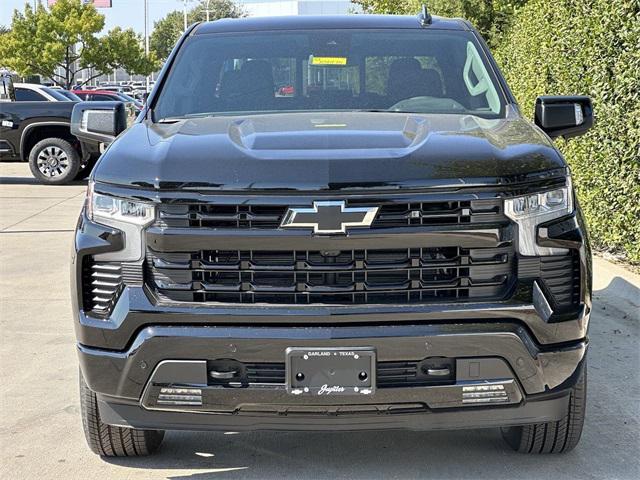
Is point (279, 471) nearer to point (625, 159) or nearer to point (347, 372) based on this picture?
point (347, 372)

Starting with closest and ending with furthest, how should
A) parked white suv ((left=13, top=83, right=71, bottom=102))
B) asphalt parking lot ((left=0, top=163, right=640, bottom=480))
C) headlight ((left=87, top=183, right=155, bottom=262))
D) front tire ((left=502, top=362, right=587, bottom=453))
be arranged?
headlight ((left=87, top=183, right=155, bottom=262)), front tire ((left=502, top=362, right=587, bottom=453)), asphalt parking lot ((left=0, top=163, right=640, bottom=480)), parked white suv ((left=13, top=83, right=71, bottom=102))

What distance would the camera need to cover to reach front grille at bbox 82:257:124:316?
3598 mm

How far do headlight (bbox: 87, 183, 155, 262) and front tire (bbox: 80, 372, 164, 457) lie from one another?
652 millimetres

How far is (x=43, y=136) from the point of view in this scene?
17.5m

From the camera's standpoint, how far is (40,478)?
13.5ft

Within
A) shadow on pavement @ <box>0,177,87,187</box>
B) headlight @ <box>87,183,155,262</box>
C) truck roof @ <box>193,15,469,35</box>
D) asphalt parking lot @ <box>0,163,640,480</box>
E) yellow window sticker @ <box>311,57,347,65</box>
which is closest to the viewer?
headlight @ <box>87,183,155,262</box>

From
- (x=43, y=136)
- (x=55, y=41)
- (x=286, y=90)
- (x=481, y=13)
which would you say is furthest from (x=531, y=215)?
(x=55, y=41)

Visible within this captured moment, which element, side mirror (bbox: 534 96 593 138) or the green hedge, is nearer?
side mirror (bbox: 534 96 593 138)

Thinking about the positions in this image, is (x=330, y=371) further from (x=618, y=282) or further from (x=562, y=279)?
(x=618, y=282)

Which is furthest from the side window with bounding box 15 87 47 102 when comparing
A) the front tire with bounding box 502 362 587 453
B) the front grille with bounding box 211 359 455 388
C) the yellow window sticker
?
the front grille with bounding box 211 359 455 388

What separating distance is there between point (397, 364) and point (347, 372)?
0.58 feet

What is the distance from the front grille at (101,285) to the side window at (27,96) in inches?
588

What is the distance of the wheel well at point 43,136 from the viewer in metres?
17.4

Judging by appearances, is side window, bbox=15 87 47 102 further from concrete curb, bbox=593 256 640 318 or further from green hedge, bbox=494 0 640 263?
concrete curb, bbox=593 256 640 318
